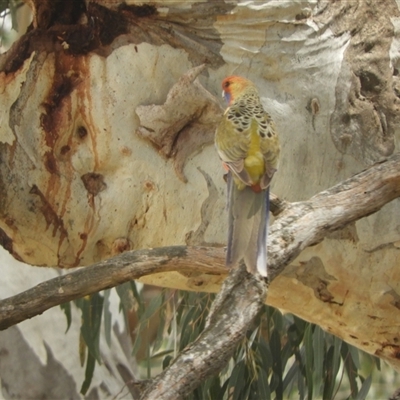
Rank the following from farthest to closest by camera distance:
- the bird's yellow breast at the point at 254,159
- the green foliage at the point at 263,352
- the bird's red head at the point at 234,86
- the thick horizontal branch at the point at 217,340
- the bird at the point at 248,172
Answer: the green foliage at the point at 263,352
the bird's red head at the point at 234,86
the bird's yellow breast at the point at 254,159
the bird at the point at 248,172
the thick horizontal branch at the point at 217,340

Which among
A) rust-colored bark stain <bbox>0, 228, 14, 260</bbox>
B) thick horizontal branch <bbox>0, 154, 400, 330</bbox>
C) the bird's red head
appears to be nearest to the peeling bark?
thick horizontal branch <bbox>0, 154, 400, 330</bbox>

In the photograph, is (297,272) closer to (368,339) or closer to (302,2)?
(368,339)

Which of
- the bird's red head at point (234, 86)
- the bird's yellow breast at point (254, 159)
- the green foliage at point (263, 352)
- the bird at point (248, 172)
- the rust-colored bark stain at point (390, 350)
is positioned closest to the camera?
the bird at point (248, 172)

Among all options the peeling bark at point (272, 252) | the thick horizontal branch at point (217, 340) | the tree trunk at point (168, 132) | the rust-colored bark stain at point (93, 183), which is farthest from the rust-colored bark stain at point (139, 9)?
the thick horizontal branch at point (217, 340)

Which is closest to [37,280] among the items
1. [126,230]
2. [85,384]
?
[85,384]

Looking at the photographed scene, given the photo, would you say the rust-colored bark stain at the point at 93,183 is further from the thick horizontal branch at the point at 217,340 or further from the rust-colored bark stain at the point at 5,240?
the thick horizontal branch at the point at 217,340

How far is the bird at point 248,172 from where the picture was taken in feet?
4.45

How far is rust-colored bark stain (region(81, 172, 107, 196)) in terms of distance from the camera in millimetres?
1967

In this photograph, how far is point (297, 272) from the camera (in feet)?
6.50

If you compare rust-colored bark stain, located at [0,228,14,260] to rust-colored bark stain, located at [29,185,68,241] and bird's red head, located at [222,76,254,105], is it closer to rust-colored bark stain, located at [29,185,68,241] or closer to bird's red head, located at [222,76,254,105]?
rust-colored bark stain, located at [29,185,68,241]

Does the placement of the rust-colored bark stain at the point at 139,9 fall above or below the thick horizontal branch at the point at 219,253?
above

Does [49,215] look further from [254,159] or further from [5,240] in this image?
[254,159]

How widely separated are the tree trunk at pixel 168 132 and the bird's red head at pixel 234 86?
0.18 ft

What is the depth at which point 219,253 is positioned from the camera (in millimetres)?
1461
